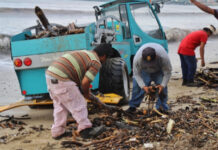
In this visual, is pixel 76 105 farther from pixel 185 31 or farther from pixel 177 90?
pixel 185 31

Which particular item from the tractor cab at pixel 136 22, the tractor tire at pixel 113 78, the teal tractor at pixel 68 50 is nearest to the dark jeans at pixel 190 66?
the tractor cab at pixel 136 22

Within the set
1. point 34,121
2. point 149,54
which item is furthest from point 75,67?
point 34,121

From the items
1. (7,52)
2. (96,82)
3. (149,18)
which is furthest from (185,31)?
(96,82)

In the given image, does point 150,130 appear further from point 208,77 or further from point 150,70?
point 208,77

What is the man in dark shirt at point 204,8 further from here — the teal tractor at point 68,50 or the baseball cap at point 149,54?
the teal tractor at point 68,50

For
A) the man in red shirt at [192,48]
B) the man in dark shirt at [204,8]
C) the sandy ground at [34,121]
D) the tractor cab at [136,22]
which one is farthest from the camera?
the tractor cab at [136,22]

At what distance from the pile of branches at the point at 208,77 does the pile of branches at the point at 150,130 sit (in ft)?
9.56

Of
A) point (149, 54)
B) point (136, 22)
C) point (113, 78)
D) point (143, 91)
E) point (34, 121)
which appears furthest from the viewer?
point (136, 22)

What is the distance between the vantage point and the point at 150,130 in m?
3.90

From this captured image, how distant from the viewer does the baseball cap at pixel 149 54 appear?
13.6 ft

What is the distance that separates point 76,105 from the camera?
3859mm

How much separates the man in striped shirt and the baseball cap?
62 cm

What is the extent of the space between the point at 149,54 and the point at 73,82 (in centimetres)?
120

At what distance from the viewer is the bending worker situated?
431 cm
